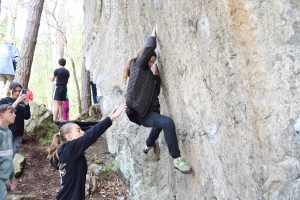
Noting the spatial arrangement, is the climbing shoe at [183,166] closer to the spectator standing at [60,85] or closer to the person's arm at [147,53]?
the person's arm at [147,53]

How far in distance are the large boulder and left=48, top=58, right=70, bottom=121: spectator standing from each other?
4.12 feet

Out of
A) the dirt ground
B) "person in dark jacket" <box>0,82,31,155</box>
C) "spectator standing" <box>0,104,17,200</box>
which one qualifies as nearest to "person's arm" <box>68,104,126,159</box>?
"spectator standing" <box>0,104,17,200</box>

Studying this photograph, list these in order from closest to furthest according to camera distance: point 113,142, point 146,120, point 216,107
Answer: point 216,107, point 146,120, point 113,142

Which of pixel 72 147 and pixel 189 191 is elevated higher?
pixel 72 147

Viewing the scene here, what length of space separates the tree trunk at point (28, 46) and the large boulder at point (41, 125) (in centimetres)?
78

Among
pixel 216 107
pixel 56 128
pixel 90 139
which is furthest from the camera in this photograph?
pixel 56 128

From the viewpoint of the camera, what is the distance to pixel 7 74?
8516 millimetres

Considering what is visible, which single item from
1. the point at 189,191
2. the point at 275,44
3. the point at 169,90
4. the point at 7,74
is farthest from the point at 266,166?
the point at 7,74

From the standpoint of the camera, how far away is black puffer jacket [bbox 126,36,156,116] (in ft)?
13.8

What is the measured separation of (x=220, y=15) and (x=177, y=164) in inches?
78.0

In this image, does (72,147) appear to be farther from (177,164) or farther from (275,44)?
(275,44)

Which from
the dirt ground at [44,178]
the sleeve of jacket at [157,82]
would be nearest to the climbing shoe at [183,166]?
the sleeve of jacket at [157,82]

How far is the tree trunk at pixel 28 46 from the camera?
26.6 ft

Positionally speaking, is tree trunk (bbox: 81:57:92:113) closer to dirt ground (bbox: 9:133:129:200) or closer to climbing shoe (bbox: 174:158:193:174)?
dirt ground (bbox: 9:133:129:200)
